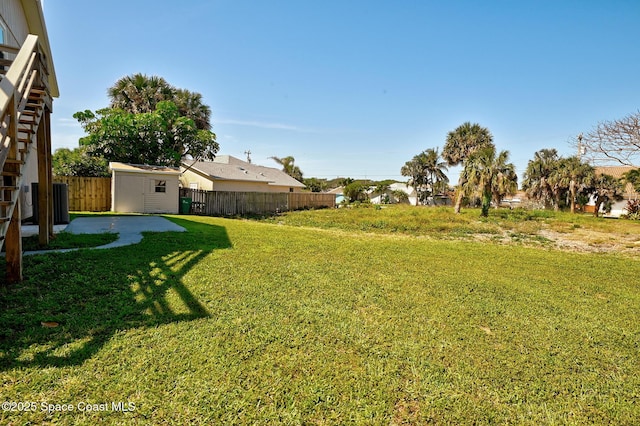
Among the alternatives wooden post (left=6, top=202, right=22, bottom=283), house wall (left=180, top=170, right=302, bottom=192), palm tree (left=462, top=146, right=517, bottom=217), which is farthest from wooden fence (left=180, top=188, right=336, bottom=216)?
wooden post (left=6, top=202, right=22, bottom=283)

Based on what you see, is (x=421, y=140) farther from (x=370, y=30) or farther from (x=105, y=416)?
(x=105, y=416)

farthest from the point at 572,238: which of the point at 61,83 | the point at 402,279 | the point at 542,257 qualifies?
the point at 61,83

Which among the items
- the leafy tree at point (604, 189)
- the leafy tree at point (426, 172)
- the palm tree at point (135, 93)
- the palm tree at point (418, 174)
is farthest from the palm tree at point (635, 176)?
the palm tree at point (135, 93)

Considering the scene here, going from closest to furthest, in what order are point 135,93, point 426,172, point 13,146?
point 13,146 → point 135,93 → point 426,172

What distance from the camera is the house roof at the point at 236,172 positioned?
22.5 meters

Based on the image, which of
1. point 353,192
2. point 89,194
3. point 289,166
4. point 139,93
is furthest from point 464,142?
point 89,194

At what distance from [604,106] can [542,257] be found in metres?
11.9

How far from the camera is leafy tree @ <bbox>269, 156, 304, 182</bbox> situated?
4439 cm

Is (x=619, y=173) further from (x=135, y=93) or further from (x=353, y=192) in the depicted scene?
(x=135, y=93)

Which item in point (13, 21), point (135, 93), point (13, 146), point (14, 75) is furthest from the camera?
point (135, 93)

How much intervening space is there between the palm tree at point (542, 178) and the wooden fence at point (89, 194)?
3446cm

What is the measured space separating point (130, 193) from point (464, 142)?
3852 centimetres

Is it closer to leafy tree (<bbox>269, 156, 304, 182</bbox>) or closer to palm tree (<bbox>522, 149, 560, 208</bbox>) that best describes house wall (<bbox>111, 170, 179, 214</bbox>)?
leafy tree (<bbox>269, 156, 304, 182</bbox>)

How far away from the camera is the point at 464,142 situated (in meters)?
40.1
